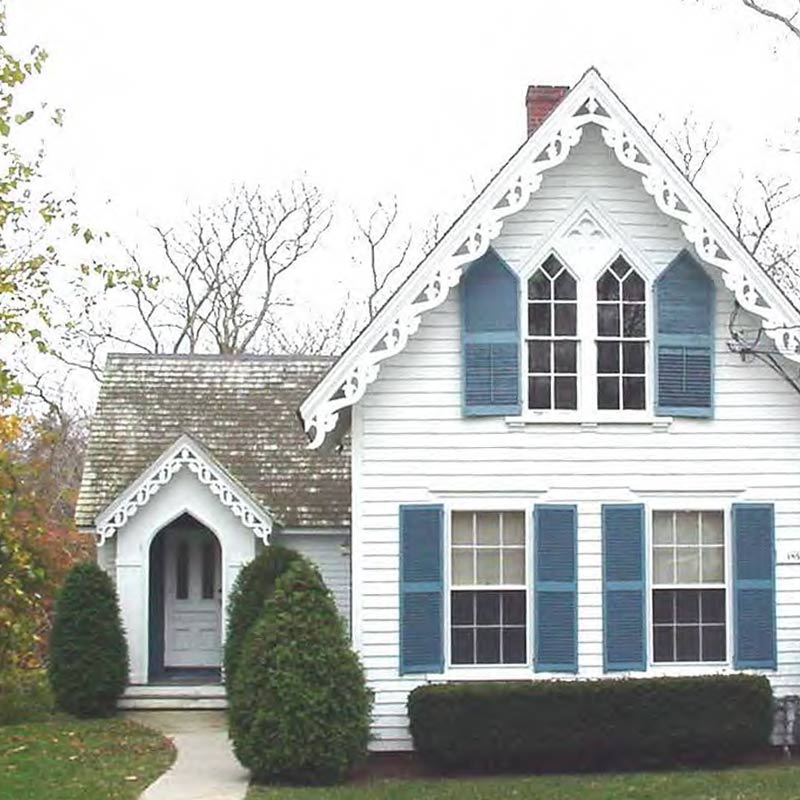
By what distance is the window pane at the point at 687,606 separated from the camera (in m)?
15.6

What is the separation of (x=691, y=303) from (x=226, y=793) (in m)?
7.10

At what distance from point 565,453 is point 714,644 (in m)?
2.62

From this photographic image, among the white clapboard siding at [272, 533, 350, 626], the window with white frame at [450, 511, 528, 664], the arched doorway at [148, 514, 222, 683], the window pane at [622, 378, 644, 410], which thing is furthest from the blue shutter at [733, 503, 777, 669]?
the arched doorway at [148, 514, 222, 683]

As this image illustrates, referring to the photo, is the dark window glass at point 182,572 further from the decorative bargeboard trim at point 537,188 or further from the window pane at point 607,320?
the window pane at point 607,320

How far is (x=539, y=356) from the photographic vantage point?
15.7 metres

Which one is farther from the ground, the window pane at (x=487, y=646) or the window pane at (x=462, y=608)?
the window pane at (x=462, y=608)

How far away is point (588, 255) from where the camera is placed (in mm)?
15695

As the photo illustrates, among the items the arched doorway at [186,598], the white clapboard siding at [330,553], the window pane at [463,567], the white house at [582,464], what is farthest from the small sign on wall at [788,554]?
the arched doorway at [186,598]

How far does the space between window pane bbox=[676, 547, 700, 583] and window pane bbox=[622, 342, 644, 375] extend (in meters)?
2.02

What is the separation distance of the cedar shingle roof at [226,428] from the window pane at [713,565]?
667 cm

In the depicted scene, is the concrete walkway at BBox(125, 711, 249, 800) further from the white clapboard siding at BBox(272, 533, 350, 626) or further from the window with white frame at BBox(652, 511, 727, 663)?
the window with white frame at BBox(652, 511, 727, 663)

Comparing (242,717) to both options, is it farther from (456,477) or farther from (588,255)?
(588,255)

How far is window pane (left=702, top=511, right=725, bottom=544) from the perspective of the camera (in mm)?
15742

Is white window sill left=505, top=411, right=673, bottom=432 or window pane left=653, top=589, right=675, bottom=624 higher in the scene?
white window sill left=505, top=411, right=673, bottom=432
